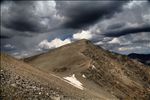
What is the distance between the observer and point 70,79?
117 meters

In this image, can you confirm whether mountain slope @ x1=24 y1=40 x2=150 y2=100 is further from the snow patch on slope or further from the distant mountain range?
the snow patch on slope

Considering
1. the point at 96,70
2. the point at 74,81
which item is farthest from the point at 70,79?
the point at 96,70

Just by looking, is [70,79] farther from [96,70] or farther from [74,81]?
[96,70]

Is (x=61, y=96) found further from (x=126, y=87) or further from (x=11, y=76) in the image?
(x=126, y=87)

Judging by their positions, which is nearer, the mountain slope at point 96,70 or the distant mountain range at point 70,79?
the distant mountain range at point 70,79

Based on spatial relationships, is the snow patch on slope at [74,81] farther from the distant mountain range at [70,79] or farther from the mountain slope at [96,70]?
the mountain slope at [96,70]

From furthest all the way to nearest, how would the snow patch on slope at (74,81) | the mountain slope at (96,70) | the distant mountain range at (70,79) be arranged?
1. the mountain slope at (96,70)
2. the snow patch on slope at (74,81)
3. the distant mountain range at (70,79)

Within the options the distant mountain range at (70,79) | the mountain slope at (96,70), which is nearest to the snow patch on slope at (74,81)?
the distant mountain range at (70,79)

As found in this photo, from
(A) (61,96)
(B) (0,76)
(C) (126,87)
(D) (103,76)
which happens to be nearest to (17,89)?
(B) (0,76)

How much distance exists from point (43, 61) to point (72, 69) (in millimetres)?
40113

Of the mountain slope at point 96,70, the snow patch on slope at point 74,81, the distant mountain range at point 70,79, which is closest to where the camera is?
the distant mountain range at point 70,79

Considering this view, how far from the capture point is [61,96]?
2611 inches

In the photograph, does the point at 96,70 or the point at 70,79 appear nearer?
the point at 70,79

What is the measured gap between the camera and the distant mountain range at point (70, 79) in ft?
200
